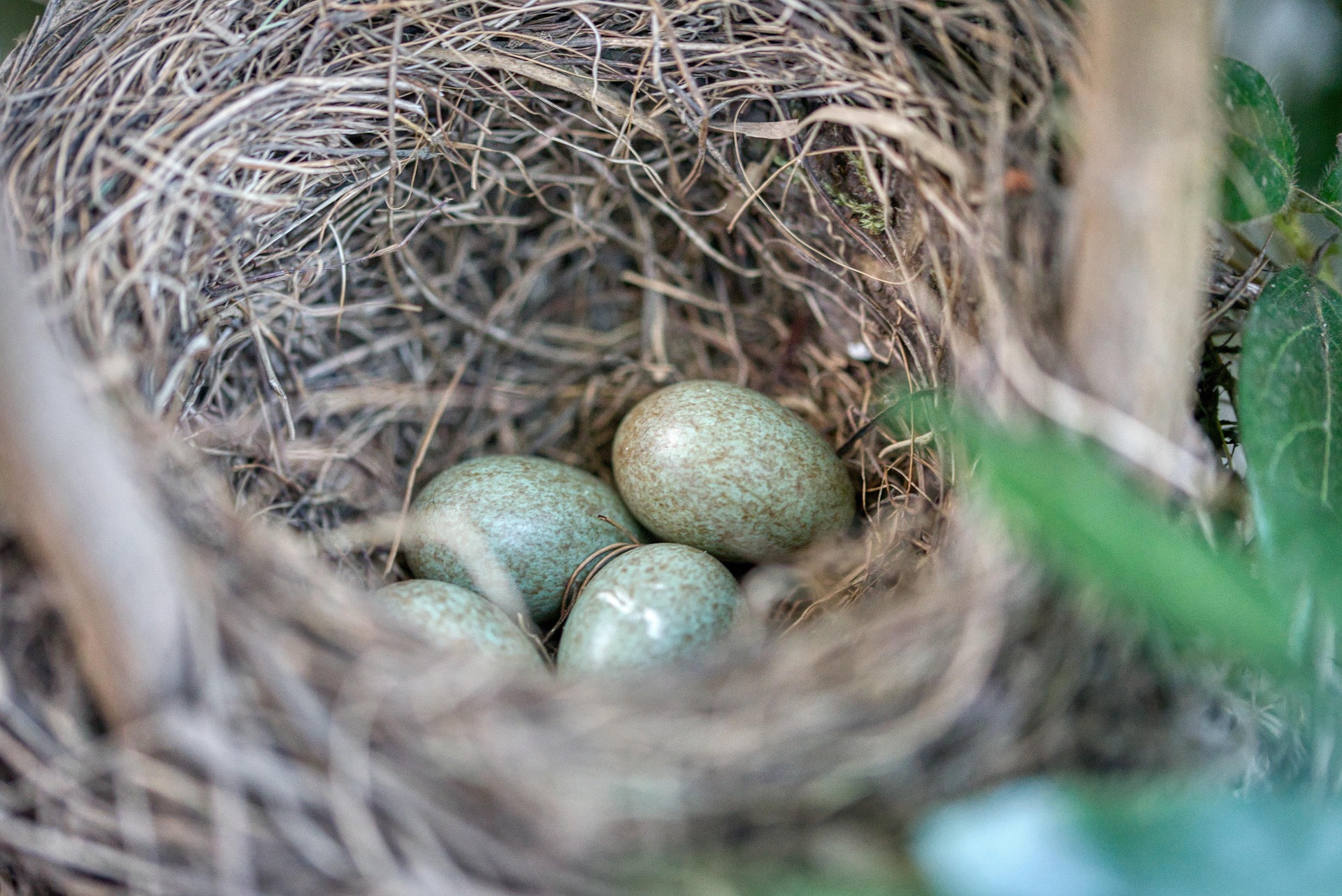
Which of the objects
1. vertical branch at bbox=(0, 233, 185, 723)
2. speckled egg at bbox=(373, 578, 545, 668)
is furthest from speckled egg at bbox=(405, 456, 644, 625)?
vertical branch at bbox=(0, 233, 185, 723)

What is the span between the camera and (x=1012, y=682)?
0.66 metres

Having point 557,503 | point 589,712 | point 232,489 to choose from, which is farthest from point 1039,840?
point 232,489

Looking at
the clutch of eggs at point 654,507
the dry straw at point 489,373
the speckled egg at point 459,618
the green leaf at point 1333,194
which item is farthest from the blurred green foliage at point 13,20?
the green leaf at point 1333,194

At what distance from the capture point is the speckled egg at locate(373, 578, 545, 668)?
2.93ft

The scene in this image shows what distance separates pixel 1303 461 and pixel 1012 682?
37 cm

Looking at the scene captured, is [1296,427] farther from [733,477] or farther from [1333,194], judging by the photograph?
[733,477]

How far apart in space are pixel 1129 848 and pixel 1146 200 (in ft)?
1.39

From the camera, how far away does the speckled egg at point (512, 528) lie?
1092 millimetres

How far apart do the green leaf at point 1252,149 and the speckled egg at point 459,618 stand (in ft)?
2.73

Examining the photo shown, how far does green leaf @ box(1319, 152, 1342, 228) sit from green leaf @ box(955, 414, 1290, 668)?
661 mm

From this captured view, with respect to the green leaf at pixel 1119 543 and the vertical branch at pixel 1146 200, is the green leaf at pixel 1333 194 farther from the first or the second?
the green leaf at pixel 1119 543

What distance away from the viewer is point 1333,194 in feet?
3.29

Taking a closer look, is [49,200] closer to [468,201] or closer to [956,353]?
[468,201]

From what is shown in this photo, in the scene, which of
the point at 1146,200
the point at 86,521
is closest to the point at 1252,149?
the point at 1146,200
